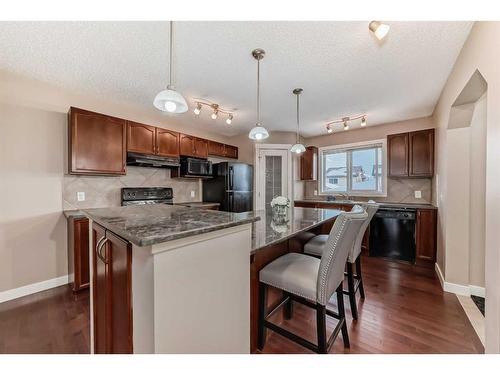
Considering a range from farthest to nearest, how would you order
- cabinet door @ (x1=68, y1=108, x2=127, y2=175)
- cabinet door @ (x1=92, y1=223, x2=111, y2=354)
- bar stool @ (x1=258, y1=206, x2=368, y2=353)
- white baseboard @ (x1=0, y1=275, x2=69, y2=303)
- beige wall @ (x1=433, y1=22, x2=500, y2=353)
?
cabinet door @ (x1=68, y1=108, x2=127, y2=175) → white baseboard @ (x1=0, y1=275, x2=69, y2=303) → bar stool @ (x1=258, y1=206, x2=368, y2=353) → beige wall @ (x1=433, y1=22, x2=500, y2=353) → cabinet door @ (x1=92, y1=223, x2=111, y2=354)

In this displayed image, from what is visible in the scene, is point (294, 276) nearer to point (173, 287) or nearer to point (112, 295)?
point (173, 287)

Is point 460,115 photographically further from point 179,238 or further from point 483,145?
point 179,238

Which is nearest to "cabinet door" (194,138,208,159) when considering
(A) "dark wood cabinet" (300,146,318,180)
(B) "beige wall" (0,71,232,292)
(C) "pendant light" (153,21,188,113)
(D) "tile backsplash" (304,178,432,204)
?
(B) "beige wall" (0,71,232,292)

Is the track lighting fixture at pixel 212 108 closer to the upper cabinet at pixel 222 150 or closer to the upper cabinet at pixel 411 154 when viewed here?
the upper cabinet at pixel 222 150

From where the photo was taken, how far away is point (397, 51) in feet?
6.17

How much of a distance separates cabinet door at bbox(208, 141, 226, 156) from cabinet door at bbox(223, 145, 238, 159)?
7 centimetres

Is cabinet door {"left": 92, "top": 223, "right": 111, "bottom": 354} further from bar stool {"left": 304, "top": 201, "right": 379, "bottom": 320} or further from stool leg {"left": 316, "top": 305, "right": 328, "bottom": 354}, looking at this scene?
bar stool {"left": 304, "top": 201, "right": 379, "bottom": 320}

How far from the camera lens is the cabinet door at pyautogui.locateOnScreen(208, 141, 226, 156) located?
4152 mm

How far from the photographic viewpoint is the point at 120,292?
0.88m

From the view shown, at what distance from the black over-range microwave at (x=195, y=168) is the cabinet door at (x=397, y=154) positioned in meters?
3.32

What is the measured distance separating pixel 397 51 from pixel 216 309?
8.20 ft
